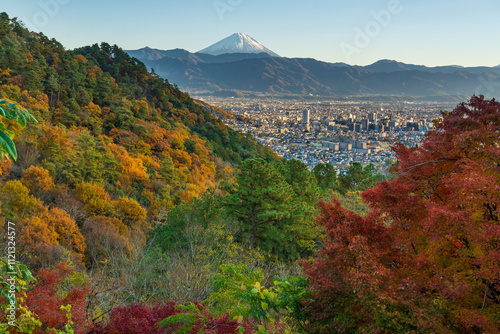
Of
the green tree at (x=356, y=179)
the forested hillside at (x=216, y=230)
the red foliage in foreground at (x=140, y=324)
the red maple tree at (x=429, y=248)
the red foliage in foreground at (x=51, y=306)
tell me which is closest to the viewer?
the red maple tree at (x=429, y=248)

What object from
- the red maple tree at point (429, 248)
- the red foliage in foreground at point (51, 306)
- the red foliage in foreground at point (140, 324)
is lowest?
the red foliage in foreground at point (140, 324)

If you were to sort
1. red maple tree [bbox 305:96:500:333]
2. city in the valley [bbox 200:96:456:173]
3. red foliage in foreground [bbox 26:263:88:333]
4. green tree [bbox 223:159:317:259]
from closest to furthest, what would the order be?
red maple tree [bbox 305:96:500:333] → red foliage in foreground [bbox 26:263:88:333] → green tree [bbox 223:159:317:259] → city in the valley [bbox 200:96:456:173]

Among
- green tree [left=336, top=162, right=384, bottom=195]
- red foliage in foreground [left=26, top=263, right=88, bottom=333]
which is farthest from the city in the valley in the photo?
red foliage in foreground [left=26, top=263, right=88, bottom=333]

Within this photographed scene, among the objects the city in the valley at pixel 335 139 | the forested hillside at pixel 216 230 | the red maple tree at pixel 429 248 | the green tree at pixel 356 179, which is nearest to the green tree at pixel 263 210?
the forested hillside at pixel 216 230

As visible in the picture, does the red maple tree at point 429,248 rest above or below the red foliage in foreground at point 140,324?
above

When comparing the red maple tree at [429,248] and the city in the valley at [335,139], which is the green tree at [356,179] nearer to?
the red maple tree at [429,248]

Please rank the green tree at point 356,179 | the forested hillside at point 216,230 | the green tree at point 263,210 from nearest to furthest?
the forested hillside at point 216,230 → the green tree at point 263,210 → the green tree at point 356,179

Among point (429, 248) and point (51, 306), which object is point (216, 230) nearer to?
point (51, 306)

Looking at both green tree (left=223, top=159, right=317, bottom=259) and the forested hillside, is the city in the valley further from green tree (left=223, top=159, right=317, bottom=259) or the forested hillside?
green tree (left=223, top=159, right=317, bottom=259)

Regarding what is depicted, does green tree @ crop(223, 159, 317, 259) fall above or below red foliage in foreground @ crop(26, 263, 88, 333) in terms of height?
below

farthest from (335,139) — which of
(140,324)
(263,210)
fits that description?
(140,324)

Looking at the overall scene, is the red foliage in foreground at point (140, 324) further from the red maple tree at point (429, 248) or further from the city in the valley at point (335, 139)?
the city in the valley at point (335, 139)

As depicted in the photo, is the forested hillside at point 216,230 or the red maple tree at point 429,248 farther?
the forested hillside at point 216,230

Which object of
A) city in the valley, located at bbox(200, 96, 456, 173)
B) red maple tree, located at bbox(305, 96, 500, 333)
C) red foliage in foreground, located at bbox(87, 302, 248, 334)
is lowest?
city in the valley, located at bbox(200, 96, 456, 173)
